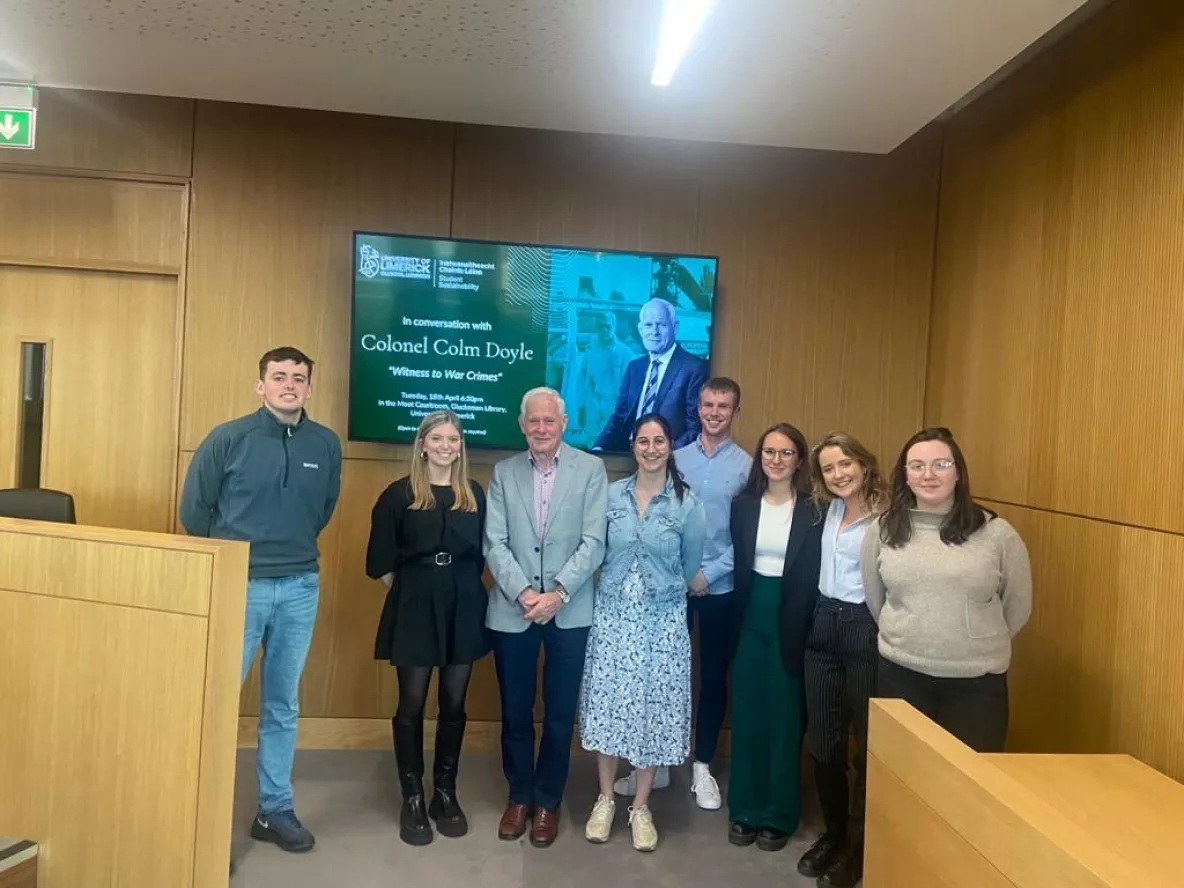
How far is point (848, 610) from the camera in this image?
9.04ft

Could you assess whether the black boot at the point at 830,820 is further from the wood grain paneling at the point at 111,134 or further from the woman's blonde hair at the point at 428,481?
the wood grain paneling at the point at 111,134

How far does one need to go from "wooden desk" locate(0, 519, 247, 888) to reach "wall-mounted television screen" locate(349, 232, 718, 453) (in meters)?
1.80

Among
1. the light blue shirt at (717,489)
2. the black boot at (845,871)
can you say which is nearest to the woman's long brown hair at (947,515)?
the light blue shirt at (717,489)

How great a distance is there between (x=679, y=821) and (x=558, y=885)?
2.17 ft

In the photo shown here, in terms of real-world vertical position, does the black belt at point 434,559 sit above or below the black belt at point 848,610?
above

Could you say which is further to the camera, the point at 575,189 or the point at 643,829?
the point at 575,189

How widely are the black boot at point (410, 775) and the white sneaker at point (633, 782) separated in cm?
81

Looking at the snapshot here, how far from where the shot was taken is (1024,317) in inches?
126

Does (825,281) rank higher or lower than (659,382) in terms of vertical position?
higher

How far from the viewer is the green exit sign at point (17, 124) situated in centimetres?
336

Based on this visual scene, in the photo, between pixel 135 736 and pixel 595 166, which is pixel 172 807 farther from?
pixel 595 166

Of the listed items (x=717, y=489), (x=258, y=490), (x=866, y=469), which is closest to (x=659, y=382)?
(x=717, y=489)

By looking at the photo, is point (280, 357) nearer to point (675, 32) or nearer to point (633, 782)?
Answer: point (675, 32)

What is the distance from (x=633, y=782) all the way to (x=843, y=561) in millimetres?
1353
